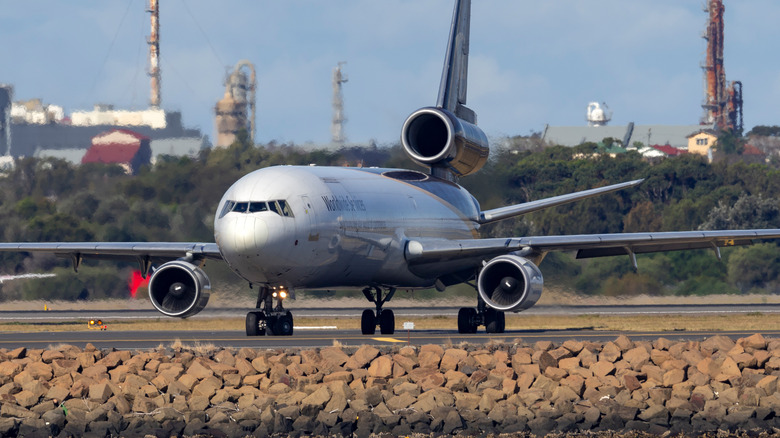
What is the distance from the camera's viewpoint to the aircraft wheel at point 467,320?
28.2 meters

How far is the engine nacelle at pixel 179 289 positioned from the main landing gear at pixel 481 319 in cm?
617

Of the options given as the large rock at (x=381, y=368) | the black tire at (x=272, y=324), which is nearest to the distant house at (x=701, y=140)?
the black tire at (x=272, y=324)

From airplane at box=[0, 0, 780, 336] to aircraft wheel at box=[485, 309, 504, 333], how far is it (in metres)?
0.03

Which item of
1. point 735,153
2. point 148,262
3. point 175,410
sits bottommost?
point 175,410

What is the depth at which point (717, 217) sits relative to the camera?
5719 centimetres

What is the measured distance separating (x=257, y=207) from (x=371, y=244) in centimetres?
399

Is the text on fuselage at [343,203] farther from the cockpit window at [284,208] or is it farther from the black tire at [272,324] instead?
the black tire at [272,324]

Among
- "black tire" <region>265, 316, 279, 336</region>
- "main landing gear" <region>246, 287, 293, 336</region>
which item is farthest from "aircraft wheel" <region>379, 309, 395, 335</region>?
"black tire" <region>265, 316, 279, 336</region>

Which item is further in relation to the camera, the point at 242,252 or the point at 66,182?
the point at 66,182

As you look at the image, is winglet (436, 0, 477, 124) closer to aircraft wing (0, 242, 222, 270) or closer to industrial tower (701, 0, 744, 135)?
aircraft wing (0, 242, 222, 270)

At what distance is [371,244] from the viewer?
2667 centimetres

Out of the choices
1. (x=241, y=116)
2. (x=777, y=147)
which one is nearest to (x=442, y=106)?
(x=241, y=116)

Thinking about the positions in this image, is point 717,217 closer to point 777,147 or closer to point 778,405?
point 778,405

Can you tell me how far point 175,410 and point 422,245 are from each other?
13.7 m
